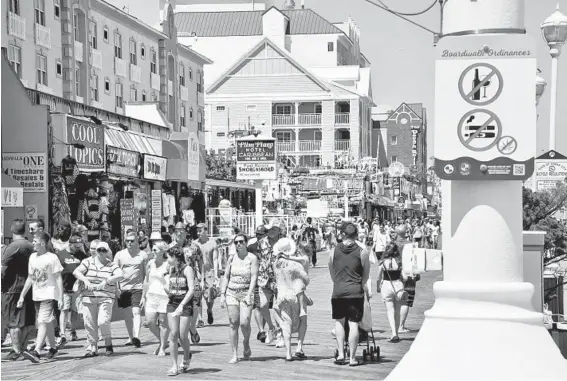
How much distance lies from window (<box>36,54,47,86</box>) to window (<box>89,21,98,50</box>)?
15.0 ft

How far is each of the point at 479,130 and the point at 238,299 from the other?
846cm

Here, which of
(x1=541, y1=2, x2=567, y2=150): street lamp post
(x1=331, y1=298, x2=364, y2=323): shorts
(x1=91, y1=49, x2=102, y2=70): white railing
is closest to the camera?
(x1=331, y1=298, x2=364, y2=323): shorts

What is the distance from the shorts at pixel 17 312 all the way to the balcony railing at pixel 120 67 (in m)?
31.0

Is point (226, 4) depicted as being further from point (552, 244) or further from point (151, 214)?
point (552, 244)

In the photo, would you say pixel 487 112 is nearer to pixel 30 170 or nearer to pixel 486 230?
pixel 486 230

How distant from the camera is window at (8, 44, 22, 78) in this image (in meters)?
32.7

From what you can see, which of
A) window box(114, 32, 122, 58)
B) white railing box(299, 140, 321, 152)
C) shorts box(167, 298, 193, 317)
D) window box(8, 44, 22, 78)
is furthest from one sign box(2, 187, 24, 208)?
white railing box(299, 140, 321, 152)

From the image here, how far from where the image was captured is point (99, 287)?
43.3 feet

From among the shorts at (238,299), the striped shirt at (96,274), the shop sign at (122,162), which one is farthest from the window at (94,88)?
the shorts at (238,299)

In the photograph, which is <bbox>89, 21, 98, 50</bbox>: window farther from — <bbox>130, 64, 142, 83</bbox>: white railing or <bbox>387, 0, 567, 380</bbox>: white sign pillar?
<bbox>387, 0, 567, 380</bbox>: white sign pillar

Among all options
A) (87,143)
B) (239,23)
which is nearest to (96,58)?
(87,143)

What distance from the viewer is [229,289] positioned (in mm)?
12625

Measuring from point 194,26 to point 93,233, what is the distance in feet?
263

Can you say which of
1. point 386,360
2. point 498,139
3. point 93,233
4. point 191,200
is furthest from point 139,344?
point 191,200
